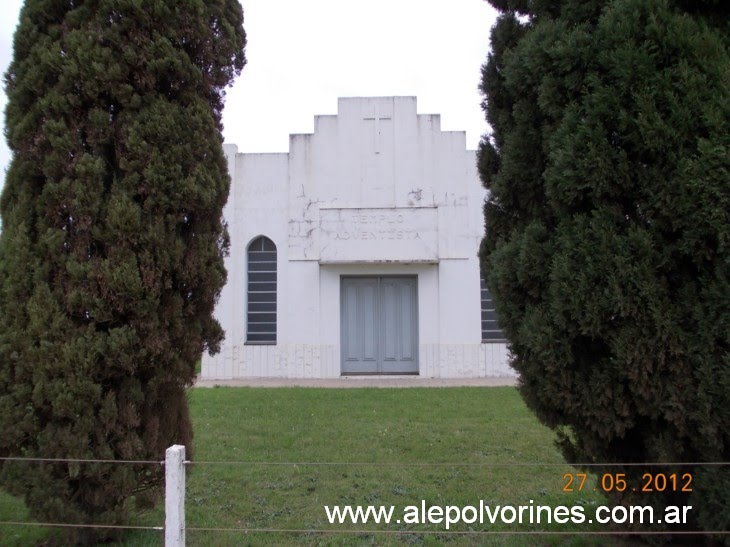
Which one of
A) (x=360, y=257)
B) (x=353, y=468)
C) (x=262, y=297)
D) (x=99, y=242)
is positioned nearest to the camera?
(x=99, y=242)

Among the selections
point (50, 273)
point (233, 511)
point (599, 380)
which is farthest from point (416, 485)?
point (50, 273)

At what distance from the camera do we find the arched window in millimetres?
15492

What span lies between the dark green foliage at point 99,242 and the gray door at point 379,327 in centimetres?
1049

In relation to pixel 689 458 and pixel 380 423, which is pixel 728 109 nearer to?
pixel 689 458

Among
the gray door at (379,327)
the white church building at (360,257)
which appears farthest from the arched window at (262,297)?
the gray door at (379,327)

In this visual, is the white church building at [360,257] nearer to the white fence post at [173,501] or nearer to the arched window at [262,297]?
the arched window at [262,297]

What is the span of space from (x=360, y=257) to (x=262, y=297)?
8.75 feet

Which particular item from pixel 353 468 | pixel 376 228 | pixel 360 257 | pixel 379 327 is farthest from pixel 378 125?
pixel 353 468

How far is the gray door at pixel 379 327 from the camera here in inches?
602

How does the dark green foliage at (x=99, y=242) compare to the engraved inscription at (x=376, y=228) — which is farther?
the engraved inscription at (x=376, y=228)

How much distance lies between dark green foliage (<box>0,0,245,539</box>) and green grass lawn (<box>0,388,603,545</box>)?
92 cm

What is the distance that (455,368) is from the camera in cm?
1495

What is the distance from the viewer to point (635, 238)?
3822 millimetres

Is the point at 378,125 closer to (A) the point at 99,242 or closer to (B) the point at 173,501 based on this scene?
(A) the point at 99,242
